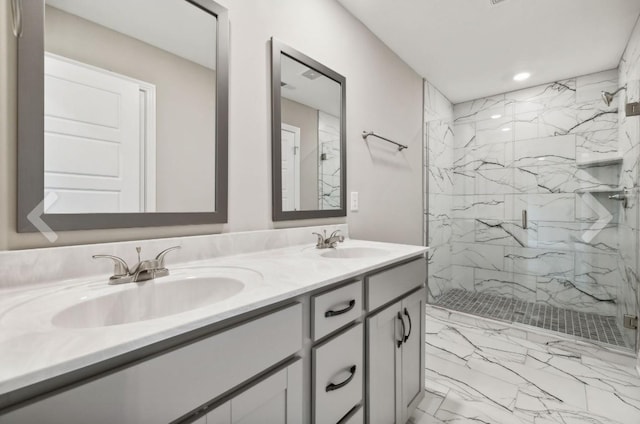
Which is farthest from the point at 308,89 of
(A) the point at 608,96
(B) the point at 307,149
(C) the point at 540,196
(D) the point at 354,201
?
(C) the point at 540,196

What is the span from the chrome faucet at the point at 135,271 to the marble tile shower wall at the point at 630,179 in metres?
2.84

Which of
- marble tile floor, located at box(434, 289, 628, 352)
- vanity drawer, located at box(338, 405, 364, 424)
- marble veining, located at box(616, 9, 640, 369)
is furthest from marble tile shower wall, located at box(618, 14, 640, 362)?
vanity drawer, located at box(338, 405, 364, 424)

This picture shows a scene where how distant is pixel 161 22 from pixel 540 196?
3403 millimetres

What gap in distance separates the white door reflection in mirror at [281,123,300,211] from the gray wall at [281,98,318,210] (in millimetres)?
30

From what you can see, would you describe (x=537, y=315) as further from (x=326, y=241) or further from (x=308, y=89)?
(x=308, y=89)

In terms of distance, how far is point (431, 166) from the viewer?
301cm

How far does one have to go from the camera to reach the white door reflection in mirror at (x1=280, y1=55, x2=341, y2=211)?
5.02 feet

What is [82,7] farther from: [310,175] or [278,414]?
[278,414]

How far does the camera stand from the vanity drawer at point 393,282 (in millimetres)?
1133

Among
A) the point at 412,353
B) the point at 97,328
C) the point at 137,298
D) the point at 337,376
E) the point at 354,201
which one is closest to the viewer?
the point at 97,328

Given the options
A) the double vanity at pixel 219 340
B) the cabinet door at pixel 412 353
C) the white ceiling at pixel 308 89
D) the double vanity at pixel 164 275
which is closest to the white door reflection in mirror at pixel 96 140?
the double vanity at pixel 164 275

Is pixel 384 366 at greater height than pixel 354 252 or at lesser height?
lesser

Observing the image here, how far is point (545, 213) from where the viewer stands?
115 inches

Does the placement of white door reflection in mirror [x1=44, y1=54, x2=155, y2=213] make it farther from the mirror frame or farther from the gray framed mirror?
the gray framed mirror
